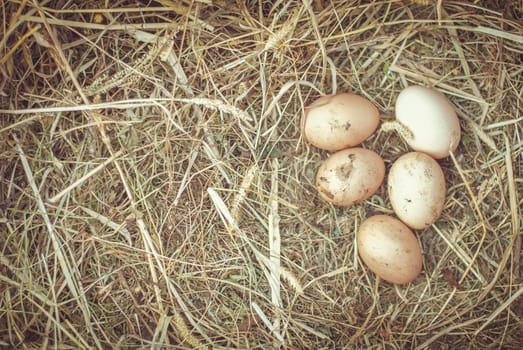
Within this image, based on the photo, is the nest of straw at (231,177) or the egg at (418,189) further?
the nest of straw at (231,177)

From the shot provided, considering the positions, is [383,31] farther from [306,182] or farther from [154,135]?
[154,135]

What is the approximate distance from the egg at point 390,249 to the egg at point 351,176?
125mm

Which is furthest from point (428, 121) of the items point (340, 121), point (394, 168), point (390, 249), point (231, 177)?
point (231, 177)

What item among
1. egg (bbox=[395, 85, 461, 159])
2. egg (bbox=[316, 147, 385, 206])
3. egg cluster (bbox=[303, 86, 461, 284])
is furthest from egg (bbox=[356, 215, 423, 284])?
egg (bbox=[395, 85, 461, 159])

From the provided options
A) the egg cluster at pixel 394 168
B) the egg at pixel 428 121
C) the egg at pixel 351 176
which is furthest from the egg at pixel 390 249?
the egg at pixel 428 121

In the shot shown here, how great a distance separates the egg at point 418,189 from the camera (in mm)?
1601

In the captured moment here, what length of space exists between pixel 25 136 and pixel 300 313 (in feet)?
4.42

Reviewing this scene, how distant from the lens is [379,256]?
5.30 feet

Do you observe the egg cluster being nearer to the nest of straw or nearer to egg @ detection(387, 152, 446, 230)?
egg @ detection(387, 152, 446, 230)

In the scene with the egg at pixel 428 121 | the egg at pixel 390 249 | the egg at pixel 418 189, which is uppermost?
the egg at pixel 428 121

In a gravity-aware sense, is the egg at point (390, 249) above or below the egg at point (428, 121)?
below

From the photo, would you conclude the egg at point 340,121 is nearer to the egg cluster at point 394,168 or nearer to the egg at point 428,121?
the egg cluster at point 394,168

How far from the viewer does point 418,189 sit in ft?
5.24

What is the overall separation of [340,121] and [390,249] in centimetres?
51
